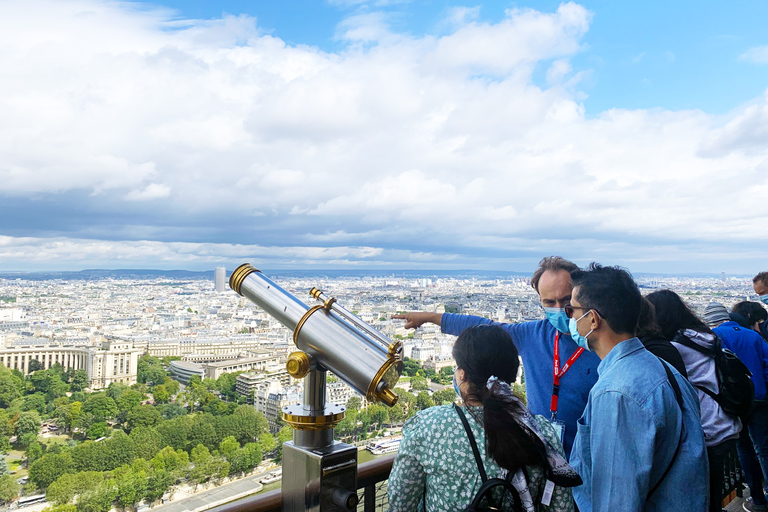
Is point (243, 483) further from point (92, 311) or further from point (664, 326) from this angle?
point (92, 311)

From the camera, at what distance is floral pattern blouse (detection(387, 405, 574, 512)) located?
897 millimetres

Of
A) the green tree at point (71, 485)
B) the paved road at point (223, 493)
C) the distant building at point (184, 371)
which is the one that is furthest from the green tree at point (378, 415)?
the distant building at point (184, 371)

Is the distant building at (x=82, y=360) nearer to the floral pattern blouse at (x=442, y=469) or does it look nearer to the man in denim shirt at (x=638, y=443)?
the floral pattern blouse at (x=442, y=469)

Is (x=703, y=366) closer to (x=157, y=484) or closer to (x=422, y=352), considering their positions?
(x=422, y=352)

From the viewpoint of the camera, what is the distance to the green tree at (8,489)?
261cm

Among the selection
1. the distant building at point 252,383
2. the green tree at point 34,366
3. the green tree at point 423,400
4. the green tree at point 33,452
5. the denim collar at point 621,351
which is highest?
the denim collar at point 621,351

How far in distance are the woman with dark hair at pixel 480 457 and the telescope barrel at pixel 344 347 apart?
14 cm

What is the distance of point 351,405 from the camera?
1.80 meters

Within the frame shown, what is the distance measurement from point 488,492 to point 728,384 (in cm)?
132

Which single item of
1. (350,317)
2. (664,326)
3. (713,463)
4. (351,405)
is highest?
(350,317)

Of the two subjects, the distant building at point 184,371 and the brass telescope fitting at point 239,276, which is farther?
the distant building at point 184,371

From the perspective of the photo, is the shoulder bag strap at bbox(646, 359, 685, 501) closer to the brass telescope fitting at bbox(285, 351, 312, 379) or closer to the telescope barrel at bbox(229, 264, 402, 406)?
the telescope barrel at bbox(229, 264, 402, 406)

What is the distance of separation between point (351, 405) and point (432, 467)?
93 cm

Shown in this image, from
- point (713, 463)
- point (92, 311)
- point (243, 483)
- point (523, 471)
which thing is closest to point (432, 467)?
point (523, 471)
